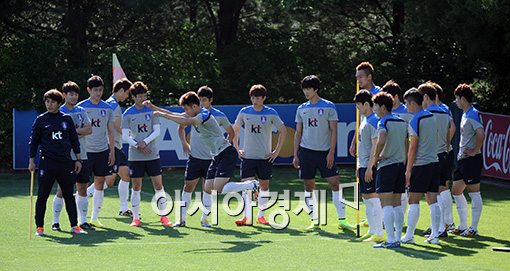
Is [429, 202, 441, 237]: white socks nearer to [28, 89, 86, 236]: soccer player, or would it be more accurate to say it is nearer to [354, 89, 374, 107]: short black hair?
[354, 89, 374, 107]: short black hair

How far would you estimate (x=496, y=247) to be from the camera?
1355 centimetres

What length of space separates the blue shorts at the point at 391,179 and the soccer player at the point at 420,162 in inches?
4.2

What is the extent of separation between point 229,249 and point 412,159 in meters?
2.59

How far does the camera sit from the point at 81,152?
15.5 m

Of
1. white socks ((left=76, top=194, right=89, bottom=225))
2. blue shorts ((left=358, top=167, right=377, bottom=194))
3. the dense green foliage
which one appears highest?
the dense green foliage

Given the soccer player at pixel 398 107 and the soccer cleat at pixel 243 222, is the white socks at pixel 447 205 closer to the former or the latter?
the soccer player at pixel 398 107

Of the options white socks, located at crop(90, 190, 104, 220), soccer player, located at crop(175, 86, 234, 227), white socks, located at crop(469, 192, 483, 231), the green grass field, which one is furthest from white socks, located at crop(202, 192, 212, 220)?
white socks, located at crop(469, 192, 483, 231)

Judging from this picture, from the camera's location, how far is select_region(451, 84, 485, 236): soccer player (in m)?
14.9

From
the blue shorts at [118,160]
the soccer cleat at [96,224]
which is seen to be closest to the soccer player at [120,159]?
the blue shorts at [118,160]

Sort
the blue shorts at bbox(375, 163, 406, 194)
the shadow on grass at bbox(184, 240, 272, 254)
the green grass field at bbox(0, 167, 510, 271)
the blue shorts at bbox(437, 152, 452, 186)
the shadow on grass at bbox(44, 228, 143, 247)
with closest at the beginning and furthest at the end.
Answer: the green grass field at bbox(0, 167, 510, 271), the shadow on grass at bbox(184, 240, 272, 254), the blue shorts at bbox(375, 163, 406, 194), the shadow on grass at bbox(44, 228, 143, 247), the blue shorts at bbox(437, 152, 452, 186)

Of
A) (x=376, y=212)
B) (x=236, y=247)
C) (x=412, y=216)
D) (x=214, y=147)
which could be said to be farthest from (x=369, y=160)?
(x=214, y=147)

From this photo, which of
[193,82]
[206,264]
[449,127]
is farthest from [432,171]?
[193,82]

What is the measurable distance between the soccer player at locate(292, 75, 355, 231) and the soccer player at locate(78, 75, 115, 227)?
112 inches

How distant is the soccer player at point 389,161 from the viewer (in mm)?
13398
